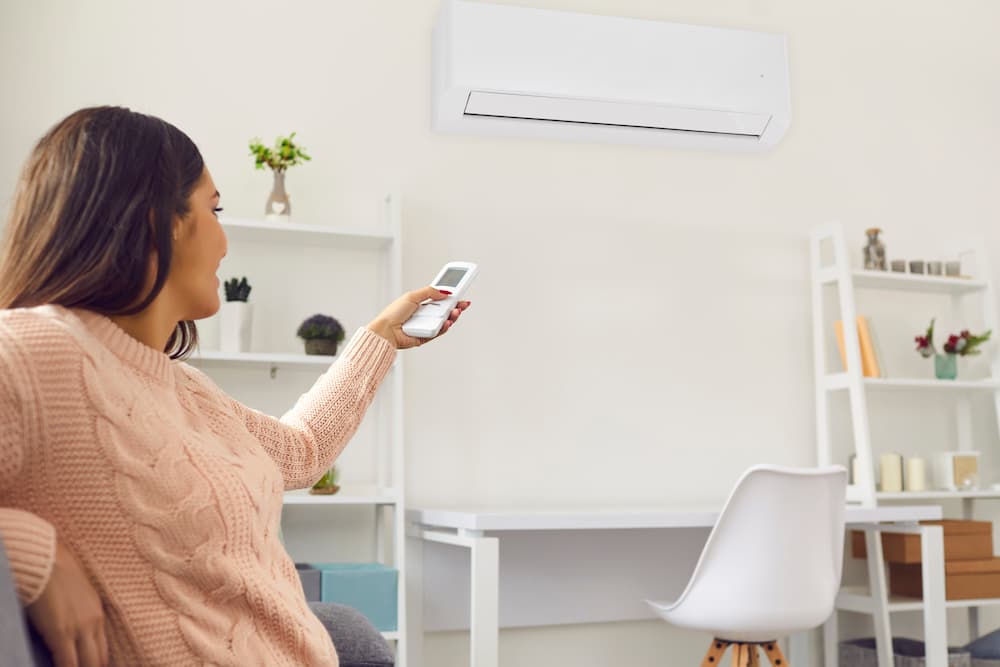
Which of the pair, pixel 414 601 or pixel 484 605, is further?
pixel 414 601

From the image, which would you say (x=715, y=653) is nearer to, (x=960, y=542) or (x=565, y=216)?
(x=960, y=542)

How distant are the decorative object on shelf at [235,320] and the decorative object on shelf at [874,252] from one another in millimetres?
2018

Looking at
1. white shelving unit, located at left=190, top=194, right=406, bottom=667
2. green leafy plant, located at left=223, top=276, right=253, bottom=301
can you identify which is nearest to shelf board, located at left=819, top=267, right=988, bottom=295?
white shelving unit, located at left=190, top=194, right=406, bottom=667

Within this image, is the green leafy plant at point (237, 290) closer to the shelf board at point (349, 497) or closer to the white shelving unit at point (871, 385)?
the shelf board at point (349, 497)

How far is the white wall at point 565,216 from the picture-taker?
2.88m

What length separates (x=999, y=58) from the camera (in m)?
3.81

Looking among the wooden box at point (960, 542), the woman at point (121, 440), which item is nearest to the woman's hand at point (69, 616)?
the woman at point (121, 440)

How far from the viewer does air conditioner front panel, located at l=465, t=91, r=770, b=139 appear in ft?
9.61

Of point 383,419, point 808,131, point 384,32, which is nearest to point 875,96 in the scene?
point 808,131

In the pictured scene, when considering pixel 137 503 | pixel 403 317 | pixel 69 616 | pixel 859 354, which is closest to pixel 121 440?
pixel 137 503

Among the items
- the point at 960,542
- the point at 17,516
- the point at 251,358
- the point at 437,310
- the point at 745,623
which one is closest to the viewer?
the point at 17,516

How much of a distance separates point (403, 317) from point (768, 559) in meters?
1.22

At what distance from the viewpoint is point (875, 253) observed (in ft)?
10.9

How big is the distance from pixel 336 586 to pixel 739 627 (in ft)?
3.19
